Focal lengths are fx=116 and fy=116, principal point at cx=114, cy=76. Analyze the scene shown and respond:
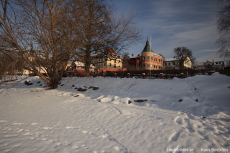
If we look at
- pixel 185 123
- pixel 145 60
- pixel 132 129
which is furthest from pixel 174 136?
pixel 145 60

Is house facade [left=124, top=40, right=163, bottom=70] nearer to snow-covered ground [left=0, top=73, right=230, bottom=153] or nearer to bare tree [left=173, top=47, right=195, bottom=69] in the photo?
bare tree [left=173, top=47, right=195, bottom=69]

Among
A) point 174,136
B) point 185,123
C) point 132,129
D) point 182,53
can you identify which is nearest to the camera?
point 174,136

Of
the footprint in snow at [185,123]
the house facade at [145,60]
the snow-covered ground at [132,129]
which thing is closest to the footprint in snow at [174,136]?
the snow-covered ground at [132,129]

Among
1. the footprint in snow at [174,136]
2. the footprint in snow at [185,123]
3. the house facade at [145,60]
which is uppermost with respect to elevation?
the house facade at [145,60]

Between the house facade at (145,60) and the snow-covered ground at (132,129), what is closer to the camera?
the snow-covered ground at (132,129)

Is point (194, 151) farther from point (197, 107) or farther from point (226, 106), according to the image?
point (226, 106)

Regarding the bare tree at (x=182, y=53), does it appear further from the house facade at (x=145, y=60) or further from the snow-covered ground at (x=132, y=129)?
the snow-covered ground at (x=132, y=129)

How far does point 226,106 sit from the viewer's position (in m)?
5.14

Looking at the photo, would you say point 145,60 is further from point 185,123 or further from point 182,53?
point 185,123

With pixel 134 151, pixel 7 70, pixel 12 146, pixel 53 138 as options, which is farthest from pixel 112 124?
pixel 7 70

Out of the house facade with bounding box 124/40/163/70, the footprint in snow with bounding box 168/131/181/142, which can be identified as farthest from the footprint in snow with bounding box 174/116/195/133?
the house facade with bounding box 124/40/163/70

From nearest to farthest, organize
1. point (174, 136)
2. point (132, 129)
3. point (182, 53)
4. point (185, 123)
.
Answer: point (174, 136), point (132, 129), point (185, 123), point (182, 53)

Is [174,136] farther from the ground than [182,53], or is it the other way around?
[182,53]

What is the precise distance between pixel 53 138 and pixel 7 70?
7178 mm
